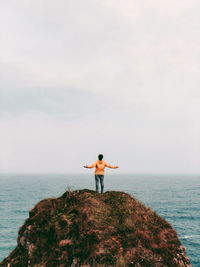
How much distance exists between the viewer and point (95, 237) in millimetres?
10555

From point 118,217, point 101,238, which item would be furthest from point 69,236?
point 118,217

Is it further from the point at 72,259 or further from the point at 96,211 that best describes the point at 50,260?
the point at 96,211

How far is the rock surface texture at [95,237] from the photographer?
10070mm

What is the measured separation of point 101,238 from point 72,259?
5.05 feet

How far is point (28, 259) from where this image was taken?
1116 cm

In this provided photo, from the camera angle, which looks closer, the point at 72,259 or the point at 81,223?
the point at 72,259

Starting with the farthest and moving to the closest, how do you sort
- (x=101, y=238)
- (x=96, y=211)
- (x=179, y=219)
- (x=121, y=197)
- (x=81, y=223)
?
(x=179, y=219) < (x=121, y=197) < (x=96, y=211) < (x=81, y=223) < (x=101, y=238)

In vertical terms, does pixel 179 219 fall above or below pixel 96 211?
below

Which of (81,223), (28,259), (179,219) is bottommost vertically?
(179,219)

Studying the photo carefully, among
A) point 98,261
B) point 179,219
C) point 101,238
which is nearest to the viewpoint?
point 98,261

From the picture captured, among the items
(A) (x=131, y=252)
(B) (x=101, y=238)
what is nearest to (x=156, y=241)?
(A) (x=131, y=252)

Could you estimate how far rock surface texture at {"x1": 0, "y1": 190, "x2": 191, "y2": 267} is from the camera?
1007 cm

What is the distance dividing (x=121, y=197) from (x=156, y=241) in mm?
3458

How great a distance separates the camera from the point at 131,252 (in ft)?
33.2
